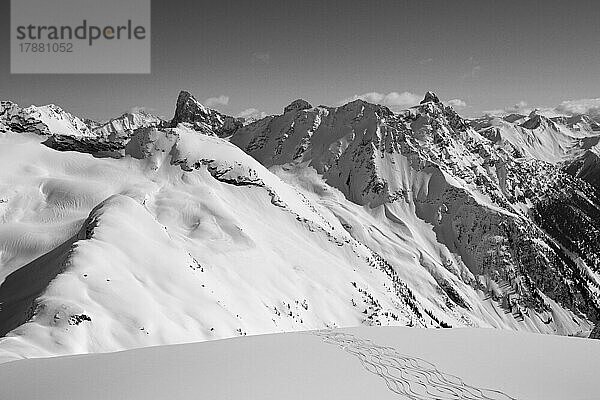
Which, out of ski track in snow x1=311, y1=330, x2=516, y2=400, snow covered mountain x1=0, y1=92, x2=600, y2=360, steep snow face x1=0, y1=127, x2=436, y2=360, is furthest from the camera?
snow covered mountain x1=0, y1=92, x2=600, y2=360

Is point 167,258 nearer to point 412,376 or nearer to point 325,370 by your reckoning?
point 325,370

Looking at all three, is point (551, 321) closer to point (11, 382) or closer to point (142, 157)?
point (142, 157)

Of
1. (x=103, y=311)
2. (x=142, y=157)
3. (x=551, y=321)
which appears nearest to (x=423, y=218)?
(x=551, y=321)

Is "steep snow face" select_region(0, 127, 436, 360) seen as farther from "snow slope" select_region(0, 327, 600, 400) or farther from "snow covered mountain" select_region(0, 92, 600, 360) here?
"snow slope" select_region(0, 327, 600, 400)

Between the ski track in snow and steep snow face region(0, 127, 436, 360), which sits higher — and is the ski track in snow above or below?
above

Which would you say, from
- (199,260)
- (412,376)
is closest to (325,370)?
(412,376)

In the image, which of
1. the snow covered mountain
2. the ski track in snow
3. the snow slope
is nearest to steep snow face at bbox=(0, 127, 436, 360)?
the snow covered mountain

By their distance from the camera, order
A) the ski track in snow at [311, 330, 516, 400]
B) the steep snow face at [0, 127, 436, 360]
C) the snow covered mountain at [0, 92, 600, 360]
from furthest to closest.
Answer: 1. the snow covered mountain at [0, 92, 600, 360]
2. the steep snow face at [0, 127, 436, 360]
3. the ski track in snow at [311, 330, 516, 400]
